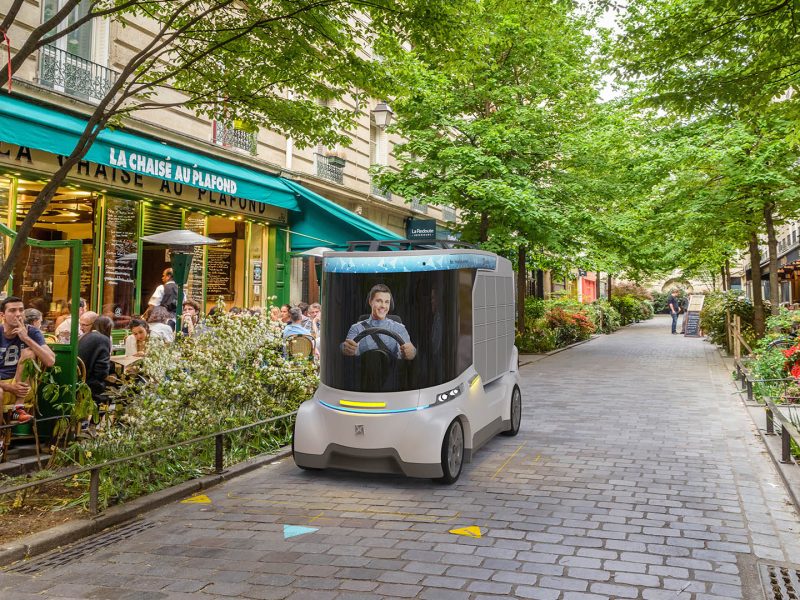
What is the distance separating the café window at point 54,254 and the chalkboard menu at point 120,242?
326mm

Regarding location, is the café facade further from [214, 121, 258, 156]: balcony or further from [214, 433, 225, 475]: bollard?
[214, 433, 225, 475]: bollard

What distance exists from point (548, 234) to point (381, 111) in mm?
5785

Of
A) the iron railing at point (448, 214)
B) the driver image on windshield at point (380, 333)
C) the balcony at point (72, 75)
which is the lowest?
the driver image on windshield at point (380, 333)

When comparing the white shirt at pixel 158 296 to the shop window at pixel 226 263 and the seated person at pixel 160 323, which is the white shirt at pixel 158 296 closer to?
the shop window at pixel 226 263

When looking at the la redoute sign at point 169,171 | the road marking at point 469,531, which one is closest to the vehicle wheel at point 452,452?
the road marking at point 469,531

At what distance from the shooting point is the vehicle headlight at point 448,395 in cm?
627

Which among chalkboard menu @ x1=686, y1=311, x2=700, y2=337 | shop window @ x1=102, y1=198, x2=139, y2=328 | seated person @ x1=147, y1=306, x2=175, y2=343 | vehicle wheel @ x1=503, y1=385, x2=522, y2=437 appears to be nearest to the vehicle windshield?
vehicle wheel @ x1=503, y1=385, x2=522, y2=437

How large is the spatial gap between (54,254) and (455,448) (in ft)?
16.9

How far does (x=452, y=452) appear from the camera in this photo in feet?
20.7

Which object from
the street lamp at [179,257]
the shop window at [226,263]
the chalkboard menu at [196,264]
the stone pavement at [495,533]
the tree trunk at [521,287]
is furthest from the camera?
the tree trunk at [521,287]

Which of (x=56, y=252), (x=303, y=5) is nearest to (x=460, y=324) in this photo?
(x=303, y=5)

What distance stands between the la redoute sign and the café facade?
2cm

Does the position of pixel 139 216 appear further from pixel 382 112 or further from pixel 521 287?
pixel 521 287

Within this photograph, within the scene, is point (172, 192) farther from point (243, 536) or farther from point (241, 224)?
point (243, 536)
